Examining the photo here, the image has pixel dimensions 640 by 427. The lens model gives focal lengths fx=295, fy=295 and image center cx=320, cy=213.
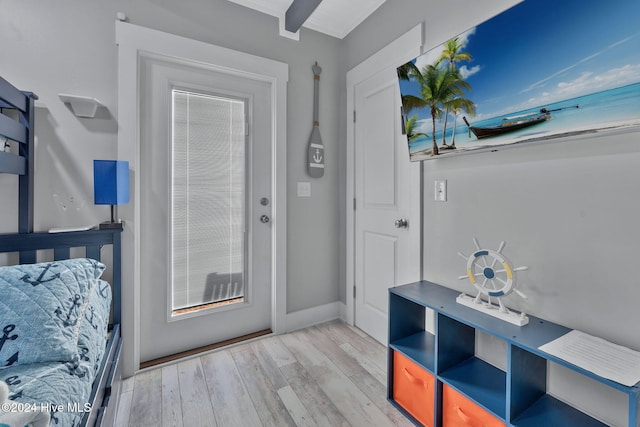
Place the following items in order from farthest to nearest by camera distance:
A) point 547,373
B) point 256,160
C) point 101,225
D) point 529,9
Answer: point 256,160 < point 101,225 < point 547,373 < point 529,9

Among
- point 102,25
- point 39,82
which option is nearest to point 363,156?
point 102,25

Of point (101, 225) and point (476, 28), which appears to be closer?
point (476, 28)

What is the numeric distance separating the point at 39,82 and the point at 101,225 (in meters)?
0.87

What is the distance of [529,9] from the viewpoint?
1181mm

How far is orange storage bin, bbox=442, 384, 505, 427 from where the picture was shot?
1258 mm

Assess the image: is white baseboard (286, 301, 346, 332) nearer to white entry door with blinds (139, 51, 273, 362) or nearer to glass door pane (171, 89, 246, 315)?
white entry door with blinds (139, 51, 273, 362)

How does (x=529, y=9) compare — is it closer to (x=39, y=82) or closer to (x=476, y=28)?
(x=476, y=28)

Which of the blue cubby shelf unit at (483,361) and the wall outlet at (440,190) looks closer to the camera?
the blue cubby shelf unit at (483,361)

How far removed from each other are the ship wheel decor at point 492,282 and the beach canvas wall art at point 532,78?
1.76 feet

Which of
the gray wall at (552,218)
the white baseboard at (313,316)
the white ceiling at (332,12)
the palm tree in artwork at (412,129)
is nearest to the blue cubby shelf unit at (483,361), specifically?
the gray wall at (552,218)

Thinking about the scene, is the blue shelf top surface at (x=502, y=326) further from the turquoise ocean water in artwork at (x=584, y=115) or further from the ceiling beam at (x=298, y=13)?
the ceiling beam at (x=298, y=13)

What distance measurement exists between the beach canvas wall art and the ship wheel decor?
537mm

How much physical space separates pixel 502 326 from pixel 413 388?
2.00 feet

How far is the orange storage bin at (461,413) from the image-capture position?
1258 millimetres
